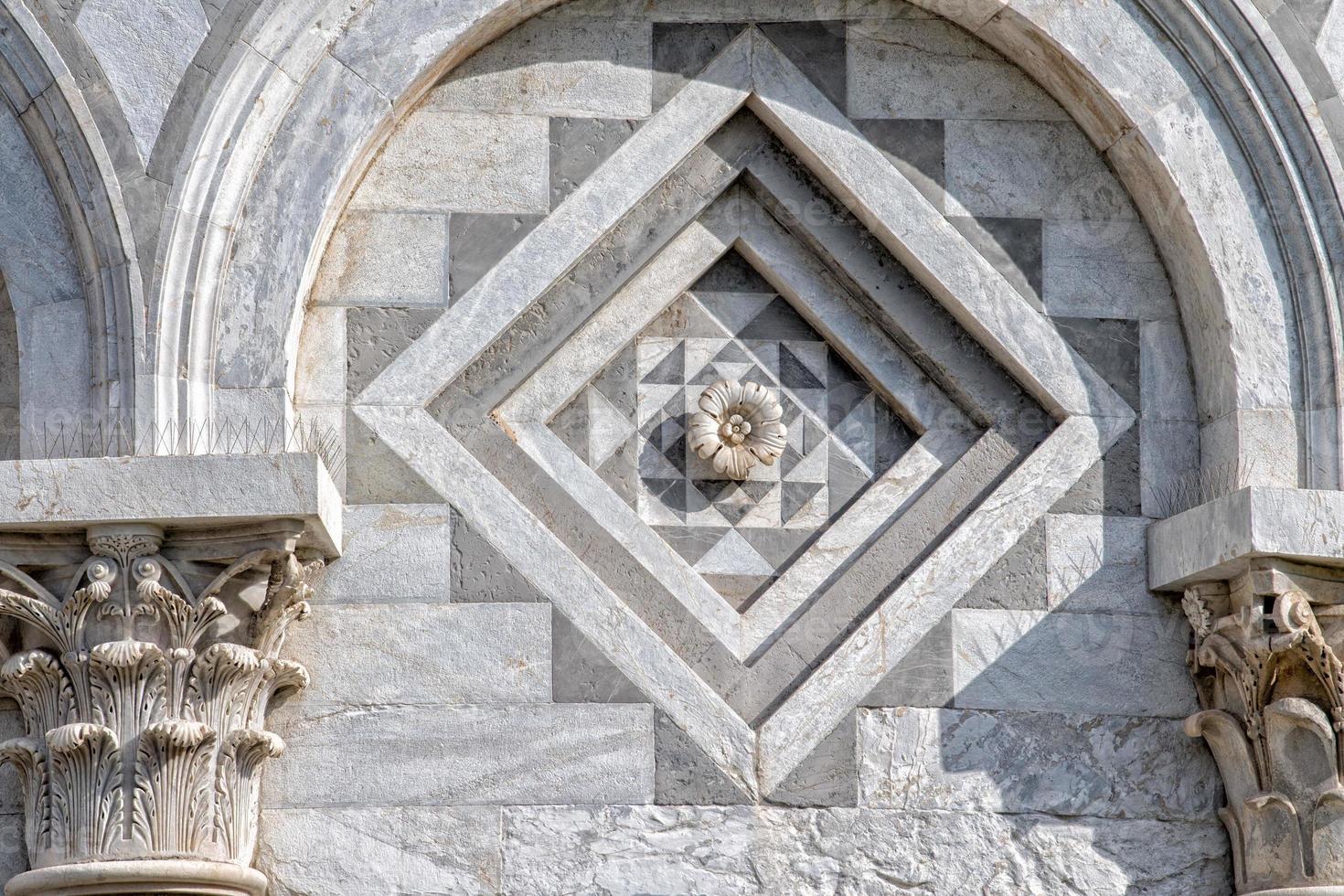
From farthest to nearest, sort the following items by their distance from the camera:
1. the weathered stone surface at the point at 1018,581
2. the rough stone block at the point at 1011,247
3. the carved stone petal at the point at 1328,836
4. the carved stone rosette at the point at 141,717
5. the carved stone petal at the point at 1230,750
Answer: the rough stone block at the point at 1011,247
the weathered stone surface at the point at 1018,581
the carved stone petal at the point at 1230,750
the carved stone petal at the point at 1328,836
the carved stone rosette at the point at 141,717

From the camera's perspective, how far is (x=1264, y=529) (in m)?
6.23

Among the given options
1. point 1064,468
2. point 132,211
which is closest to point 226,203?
point 132,211

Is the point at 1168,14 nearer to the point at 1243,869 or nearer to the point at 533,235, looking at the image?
the point at 533,235

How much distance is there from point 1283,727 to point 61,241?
3.81m

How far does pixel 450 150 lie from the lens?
22.0 ft

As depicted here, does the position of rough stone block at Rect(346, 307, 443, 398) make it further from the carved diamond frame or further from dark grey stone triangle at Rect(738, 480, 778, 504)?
dark grey stone triangle at Rect(738, 480, 778, 504)

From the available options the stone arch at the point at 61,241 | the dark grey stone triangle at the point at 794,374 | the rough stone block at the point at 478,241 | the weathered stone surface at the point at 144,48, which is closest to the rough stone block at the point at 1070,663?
the dark grey stone triangle at the point at 794,374

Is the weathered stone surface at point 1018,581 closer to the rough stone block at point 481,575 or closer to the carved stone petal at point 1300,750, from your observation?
the carved stone petal at point 1300,750

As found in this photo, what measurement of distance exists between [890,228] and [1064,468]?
0.91 metres

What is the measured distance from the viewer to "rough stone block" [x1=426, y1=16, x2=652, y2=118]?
675cm

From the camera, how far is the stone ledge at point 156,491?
594 centimetres

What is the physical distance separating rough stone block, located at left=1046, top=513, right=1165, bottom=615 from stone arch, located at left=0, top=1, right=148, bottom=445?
278 cm

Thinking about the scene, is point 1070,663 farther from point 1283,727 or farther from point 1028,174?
point 1028,174

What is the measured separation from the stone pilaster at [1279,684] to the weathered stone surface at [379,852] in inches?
84.7
